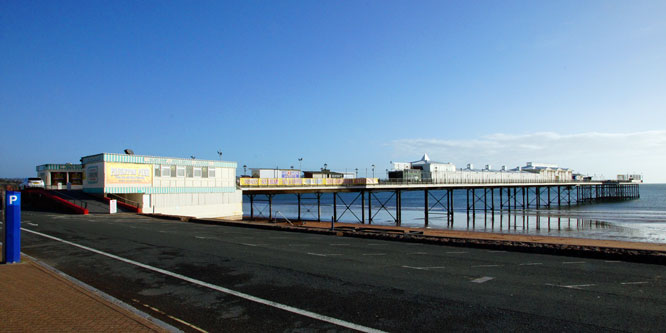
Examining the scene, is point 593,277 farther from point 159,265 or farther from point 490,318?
point 159,265

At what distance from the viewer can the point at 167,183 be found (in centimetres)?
3638

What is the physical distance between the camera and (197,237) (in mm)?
18172

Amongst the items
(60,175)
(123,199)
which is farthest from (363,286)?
(60,175)

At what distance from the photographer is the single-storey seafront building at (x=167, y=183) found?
111 feet

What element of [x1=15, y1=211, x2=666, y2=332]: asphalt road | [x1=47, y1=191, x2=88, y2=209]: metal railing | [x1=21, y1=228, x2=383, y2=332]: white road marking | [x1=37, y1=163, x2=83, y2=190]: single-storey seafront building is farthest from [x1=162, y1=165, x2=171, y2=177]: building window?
[x1=21, y1=228, x2=383, y2=332]: white road marking

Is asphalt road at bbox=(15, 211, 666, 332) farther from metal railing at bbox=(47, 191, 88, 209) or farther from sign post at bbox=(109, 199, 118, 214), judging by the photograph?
metal railing at bbox=(47, 191, 88, 209)

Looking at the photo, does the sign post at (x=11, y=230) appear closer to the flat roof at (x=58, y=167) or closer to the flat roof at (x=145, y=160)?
the flat roof at (x=145, y=160)

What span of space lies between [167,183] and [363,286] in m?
31.8

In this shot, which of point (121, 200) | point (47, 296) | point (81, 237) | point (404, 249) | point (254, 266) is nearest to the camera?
point (47, 296)

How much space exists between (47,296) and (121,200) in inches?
1230

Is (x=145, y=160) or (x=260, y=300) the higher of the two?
(x=145, y=160)

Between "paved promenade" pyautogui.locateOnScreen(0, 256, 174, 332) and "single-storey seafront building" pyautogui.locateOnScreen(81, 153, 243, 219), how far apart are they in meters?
26.9

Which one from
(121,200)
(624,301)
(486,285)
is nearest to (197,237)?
(486,285)

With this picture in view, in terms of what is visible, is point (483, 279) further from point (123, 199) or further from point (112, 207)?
point (123, 199)
